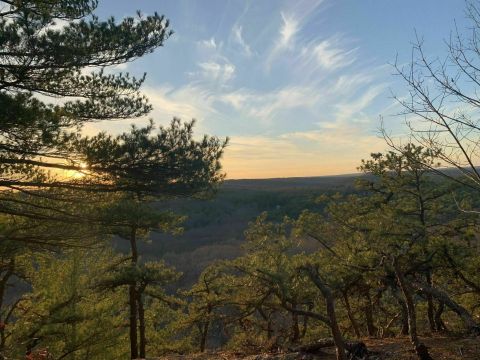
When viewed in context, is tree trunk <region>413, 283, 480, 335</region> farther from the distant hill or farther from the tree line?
the distant hill

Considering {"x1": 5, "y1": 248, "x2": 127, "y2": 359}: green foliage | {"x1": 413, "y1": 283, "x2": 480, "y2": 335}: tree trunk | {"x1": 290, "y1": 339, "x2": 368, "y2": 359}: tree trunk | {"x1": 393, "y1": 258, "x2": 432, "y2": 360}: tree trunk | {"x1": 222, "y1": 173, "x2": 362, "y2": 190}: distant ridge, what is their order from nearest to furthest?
{"x1": 393, "y1": 258, "x2": 432, "y2": 360}: tree trunk → {"x1": 413, "y1": 283, "x2": 480, "y2": 335}: tree trunk → {"x1": 290, "y1": 339, "x2": 368, "y2": 359}: tree trunk → {"x1": 5, "y1": 248, "x2": 127, "y2": 359}: green foliage → {"x1": 222, "y1": 173, "x2": 362, "y2": 190}: distant ridge

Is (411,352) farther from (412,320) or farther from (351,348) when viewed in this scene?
(412,320)

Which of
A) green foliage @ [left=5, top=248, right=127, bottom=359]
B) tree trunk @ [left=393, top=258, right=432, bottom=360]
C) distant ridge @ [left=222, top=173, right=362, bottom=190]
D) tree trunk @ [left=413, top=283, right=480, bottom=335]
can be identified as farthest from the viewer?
distant ridge @ [left=222, top=173, right=362, bottom=190]

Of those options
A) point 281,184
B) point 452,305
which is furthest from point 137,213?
point 281,184

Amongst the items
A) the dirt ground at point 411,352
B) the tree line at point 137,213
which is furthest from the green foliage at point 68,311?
the dirt ground at point 411,352

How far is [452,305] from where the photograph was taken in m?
6.87

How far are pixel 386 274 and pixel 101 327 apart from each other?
382 inches

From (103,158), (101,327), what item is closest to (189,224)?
(101,327)

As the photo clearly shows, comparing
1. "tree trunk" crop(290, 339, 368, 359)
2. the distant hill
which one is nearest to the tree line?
"tree trunk" crop(290, 339, 368, 359)

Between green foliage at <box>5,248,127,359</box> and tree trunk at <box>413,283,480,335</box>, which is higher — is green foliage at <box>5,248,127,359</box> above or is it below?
below

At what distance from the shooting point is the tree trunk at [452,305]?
680cm

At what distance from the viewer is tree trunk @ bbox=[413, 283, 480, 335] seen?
22.3ft

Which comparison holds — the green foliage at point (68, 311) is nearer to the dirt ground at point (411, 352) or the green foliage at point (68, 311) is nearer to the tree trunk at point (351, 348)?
the dirt ground at point (411, 352)

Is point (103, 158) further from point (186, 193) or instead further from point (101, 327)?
point (101, 327)
